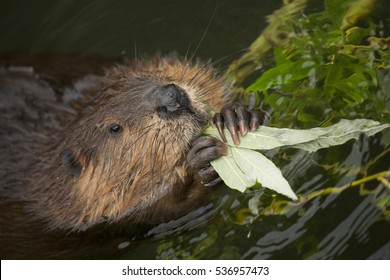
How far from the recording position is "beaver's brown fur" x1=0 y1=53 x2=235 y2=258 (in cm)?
290

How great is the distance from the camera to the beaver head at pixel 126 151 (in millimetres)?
2869

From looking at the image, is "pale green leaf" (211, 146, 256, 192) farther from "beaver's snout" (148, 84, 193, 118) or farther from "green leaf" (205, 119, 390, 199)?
"beaver's snout" (148, 84, 193, 118)

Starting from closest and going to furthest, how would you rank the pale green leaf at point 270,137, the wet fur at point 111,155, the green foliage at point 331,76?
the pale green leaf at point 270,137 → the wet fur at point 111,155 → the green foliage at point 331,76

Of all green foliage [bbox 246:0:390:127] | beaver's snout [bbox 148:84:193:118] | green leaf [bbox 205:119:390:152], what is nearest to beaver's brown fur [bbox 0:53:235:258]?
beaver's snout [bbox 148:84:193:118]

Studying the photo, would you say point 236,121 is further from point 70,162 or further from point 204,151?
point 70,162

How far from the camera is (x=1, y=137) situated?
3.67 meters

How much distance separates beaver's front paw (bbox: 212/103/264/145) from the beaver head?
0.25ft

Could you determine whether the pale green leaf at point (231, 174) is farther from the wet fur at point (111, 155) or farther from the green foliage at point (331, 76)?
the green foliage at point (331, 76)

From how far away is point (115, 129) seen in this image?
2.98 meters

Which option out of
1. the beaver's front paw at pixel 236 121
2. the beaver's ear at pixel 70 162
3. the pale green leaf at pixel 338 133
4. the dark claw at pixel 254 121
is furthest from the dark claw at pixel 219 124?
the beaver's ear at pixel 70 162


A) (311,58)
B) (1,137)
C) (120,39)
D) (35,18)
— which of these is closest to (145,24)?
(120,39)

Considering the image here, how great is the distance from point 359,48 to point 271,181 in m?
1.06

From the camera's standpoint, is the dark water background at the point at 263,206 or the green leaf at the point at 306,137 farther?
the dark water background at the point at 263,206
